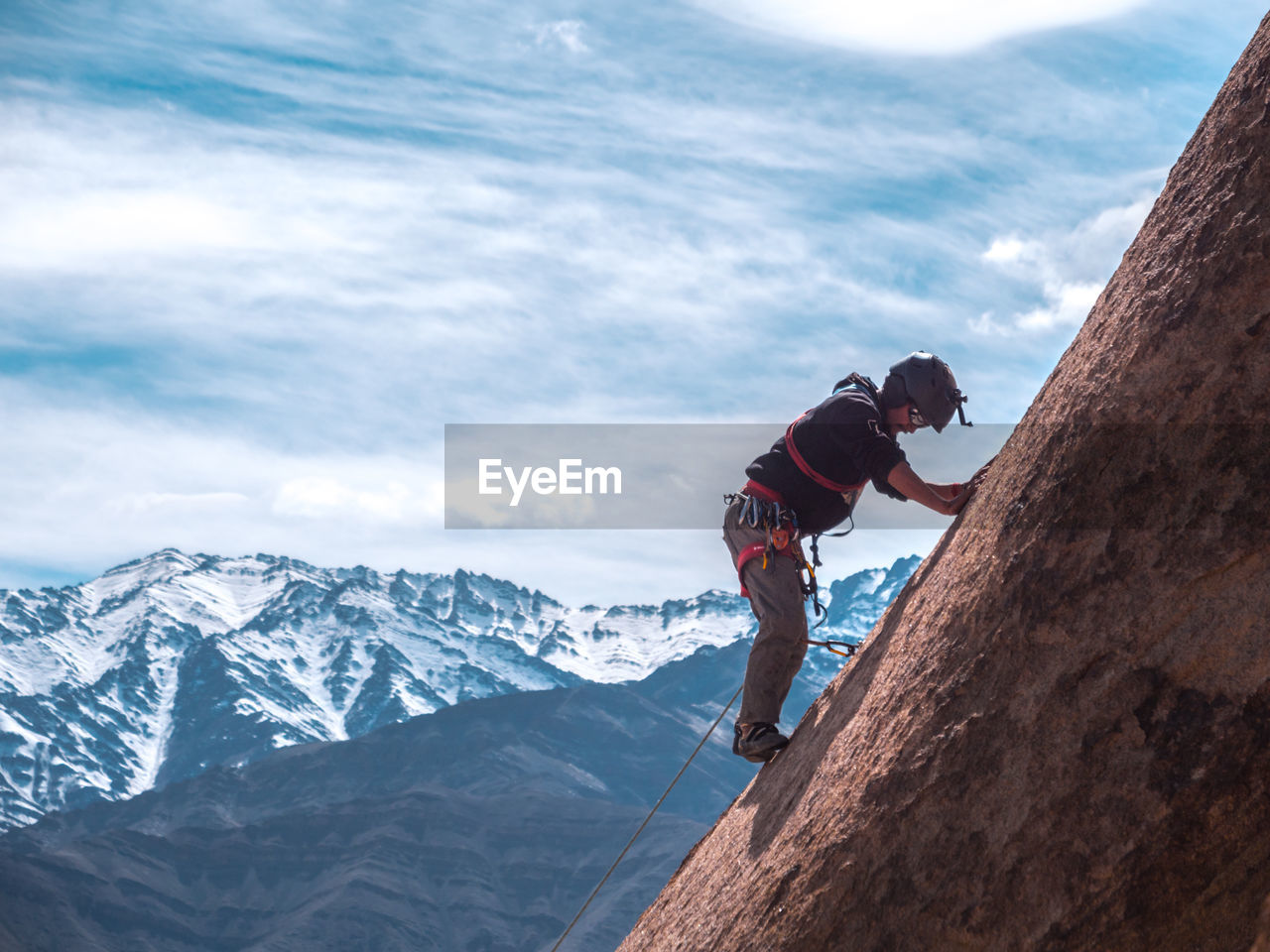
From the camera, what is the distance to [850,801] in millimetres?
8086

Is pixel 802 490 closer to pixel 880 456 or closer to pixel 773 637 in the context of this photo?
pixel 880 456

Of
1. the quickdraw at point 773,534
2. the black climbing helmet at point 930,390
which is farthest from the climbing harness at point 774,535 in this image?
the black climbing helmet at point 930,390

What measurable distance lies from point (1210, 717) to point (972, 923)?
185 cm

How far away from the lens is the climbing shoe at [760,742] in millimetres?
9969

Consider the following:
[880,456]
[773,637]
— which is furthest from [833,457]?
[773,637]

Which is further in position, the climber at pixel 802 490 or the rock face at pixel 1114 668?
the climber at pixel 802 490

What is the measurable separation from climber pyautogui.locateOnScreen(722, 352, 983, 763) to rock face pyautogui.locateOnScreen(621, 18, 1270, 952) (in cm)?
137

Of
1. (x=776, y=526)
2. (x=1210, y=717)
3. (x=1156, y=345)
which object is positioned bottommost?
(x=1210, y=717)

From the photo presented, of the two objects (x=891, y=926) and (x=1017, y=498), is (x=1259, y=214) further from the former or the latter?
(x=891, y=926)

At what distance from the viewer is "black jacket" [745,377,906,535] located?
9.45 m

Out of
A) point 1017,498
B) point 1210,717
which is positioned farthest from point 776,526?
point 1210,717

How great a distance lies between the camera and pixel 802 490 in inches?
399

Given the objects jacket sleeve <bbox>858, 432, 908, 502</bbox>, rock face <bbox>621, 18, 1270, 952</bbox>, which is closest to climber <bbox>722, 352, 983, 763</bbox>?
jacket sleeve <bbox>858, 432, 908, 502</bbox>

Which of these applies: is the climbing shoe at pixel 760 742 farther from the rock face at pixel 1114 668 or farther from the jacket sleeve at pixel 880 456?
the jacket sleeve at pixel 880 456
